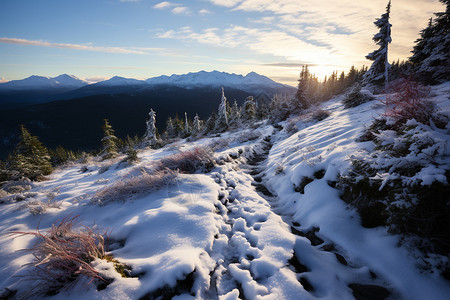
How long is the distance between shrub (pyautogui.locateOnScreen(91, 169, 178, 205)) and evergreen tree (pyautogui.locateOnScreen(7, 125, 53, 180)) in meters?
11.6

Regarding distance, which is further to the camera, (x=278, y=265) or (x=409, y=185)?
(x=278, y=265)

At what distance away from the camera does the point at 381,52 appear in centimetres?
1936

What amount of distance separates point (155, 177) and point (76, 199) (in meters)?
2.24

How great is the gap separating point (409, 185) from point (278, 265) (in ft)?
7.42

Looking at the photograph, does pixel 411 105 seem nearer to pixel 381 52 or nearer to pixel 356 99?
pixel 356 99

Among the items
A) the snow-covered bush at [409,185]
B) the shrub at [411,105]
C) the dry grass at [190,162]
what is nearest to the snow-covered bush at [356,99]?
the shrub at [411,105]

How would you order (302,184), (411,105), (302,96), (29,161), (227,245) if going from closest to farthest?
(227,245)
(411,105)
(302,184)
(29,161)
(302,96)

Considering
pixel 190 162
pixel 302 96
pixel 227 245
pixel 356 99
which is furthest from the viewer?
pixel 302 96

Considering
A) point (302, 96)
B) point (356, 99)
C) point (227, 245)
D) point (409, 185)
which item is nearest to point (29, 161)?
point (227, 245)

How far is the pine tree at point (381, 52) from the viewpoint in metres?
19.1

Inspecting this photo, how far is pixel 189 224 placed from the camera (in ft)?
11.7

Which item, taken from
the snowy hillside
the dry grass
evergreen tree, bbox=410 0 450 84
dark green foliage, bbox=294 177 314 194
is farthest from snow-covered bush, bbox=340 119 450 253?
evergreen tree, bbox=410 0 450 84

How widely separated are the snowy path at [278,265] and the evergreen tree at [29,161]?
15.1 metres

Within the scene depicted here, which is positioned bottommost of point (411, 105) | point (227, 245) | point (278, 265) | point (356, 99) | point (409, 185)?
point (227, 245)
